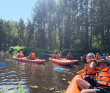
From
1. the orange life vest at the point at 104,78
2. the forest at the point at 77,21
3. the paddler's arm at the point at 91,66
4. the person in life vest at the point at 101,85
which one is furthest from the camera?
the forest at the point at 77,21

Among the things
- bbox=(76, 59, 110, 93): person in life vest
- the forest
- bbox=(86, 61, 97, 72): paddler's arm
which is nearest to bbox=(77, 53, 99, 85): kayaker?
bbox=(86, 61, 97, 72): paddler's arm

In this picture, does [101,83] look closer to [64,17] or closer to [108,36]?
[108,36]

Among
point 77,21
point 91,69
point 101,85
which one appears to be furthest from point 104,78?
point 77,21

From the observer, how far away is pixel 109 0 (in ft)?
73.6

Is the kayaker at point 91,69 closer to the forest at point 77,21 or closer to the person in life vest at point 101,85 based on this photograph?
the person in life vest at point 101,85

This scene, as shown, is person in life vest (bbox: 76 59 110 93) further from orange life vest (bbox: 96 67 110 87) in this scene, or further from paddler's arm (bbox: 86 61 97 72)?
paddler's arm (bbox: 86 61 97 72)

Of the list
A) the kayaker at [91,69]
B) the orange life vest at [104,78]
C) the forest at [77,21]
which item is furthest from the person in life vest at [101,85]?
the forest at [77,21]

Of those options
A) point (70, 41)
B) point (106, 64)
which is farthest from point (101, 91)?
point (70, 41)

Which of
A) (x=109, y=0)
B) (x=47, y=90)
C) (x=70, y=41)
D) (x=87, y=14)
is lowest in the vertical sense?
(x=47, y=90)

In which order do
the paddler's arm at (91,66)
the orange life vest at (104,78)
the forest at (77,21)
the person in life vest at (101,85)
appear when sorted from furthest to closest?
1. the forest at (77,21)
2. the paddler's arm at (91,66)
3. the orange life vest at (104,78)
4. the person in life vest at (101,85)

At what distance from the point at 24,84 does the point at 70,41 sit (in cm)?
2203

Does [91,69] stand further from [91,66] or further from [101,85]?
[101,85]

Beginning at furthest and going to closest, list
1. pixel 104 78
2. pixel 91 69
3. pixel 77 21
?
pixel 77 21 < pixel 91 69 < pixel 104 78

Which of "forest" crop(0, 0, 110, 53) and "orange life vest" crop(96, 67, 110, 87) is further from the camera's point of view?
"forest" crop(0, 0, 110, 53)
